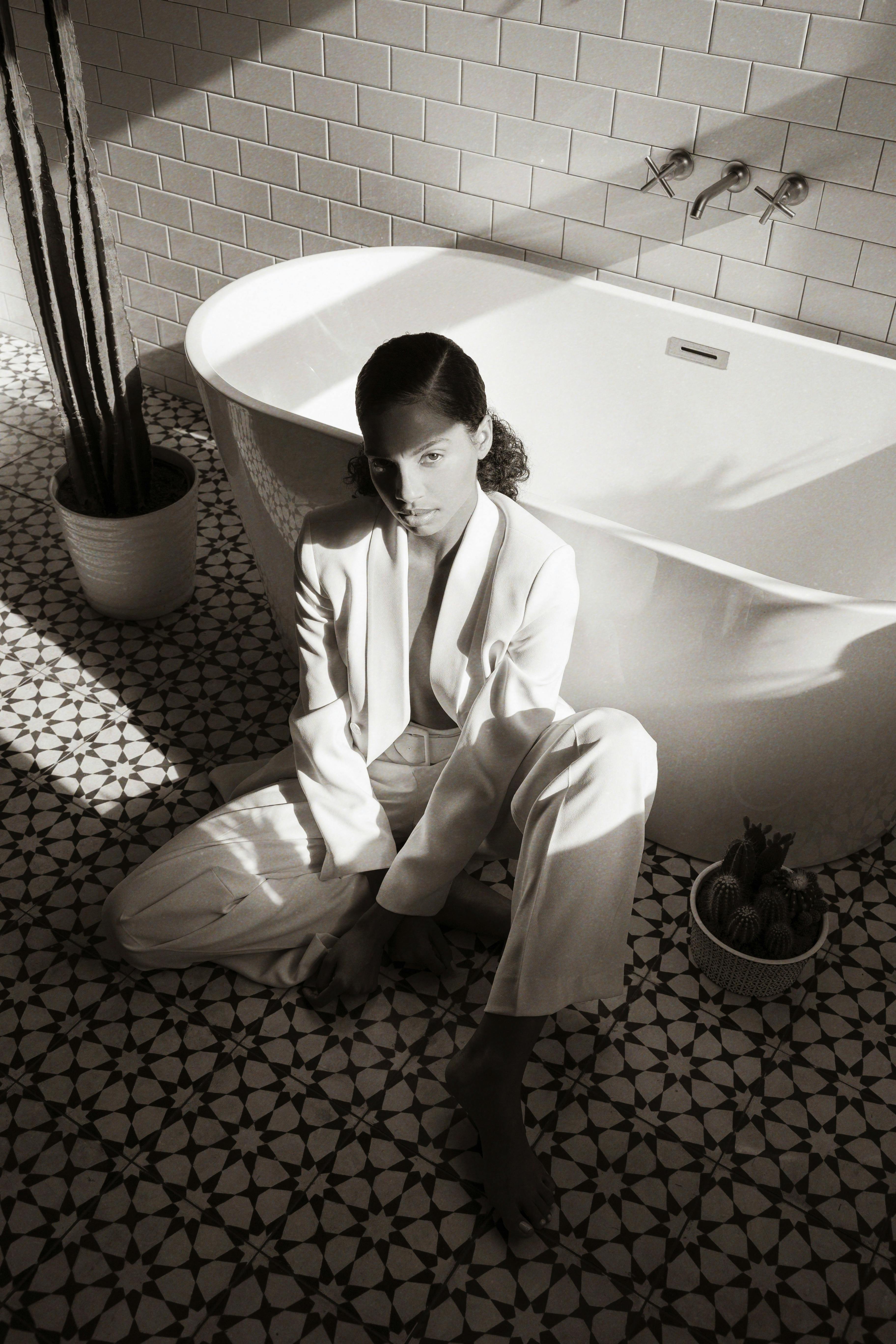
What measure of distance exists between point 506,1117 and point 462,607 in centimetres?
79

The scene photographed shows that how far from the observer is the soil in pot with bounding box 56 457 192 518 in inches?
106

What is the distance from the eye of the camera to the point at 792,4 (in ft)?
7.61

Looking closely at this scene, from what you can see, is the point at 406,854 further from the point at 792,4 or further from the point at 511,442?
the point at 792,4

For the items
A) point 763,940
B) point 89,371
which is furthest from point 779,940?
point 89,371

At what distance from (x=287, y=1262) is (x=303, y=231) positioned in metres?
2.68

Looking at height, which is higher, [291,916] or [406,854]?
[406,854]

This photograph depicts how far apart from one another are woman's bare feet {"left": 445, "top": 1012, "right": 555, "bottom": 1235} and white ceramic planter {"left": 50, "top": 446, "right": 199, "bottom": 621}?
4.93 feet

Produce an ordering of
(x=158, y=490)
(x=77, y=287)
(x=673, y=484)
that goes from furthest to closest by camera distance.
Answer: (x=673, y=484)
(x=158, y=490)
(x=77, y=287)

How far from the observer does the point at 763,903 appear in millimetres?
1949

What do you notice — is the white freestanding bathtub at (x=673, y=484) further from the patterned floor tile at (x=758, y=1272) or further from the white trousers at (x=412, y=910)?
the patterned floor tile at (x=758, y=1272)

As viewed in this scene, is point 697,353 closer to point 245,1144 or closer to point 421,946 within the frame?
point 421,946

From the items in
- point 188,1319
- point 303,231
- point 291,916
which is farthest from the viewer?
point 303,231

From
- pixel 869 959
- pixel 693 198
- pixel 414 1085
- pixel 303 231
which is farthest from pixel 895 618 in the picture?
pixel 303 231

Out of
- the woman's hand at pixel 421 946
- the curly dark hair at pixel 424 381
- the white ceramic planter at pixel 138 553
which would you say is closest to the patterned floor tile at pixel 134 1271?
the woman's hand at pixel 421 946
